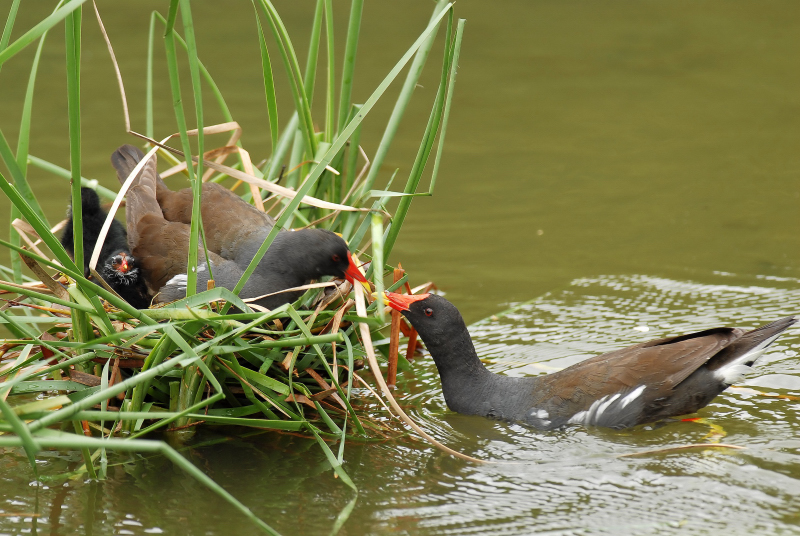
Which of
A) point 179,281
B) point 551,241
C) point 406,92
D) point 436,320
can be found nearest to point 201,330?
point 179,281

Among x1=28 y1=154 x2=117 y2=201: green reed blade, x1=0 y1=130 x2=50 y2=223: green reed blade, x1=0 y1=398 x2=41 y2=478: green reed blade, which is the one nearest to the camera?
x1=0 y1=398 x2=41 y2=478: green reed blade

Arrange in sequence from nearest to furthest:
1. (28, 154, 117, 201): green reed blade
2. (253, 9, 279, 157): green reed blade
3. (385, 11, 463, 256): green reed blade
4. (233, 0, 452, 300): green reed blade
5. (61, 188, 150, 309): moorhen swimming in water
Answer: (233, 0, 452, 300): green reed blade < (385, 11, 463, 256): green reed blade < (253, 9, 279, 157): green reed blade < (61, 188, 150, 309): moorhen swimming in water < (28, 154, 117, 201): green reed blade

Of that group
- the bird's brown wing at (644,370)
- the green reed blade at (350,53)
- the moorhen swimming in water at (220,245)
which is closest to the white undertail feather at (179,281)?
the moorhen swimming in water at (220,245)

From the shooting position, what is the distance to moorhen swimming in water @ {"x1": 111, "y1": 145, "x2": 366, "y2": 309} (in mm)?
3252

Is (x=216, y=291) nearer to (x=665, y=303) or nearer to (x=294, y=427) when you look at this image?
(x=294, y=427)

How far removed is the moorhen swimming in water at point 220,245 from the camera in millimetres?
3252

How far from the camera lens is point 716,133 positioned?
261 inches

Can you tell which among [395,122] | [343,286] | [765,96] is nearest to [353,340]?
[343,286]

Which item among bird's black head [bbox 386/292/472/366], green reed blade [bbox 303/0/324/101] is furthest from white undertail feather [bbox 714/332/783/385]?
green reed blade [bbox 303/0/324/101]

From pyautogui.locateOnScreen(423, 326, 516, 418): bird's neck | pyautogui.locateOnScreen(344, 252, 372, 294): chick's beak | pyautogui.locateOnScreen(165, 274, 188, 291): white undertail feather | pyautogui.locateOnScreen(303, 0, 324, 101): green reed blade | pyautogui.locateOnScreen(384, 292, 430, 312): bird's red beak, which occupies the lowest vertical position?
pyautogui.locateOnScreen(423, 326, 516, 418): bird's neck

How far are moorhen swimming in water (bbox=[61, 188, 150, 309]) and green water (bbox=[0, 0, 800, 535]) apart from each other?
0.74 meters

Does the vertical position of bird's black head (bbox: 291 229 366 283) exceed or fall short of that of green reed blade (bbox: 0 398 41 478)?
it exceeds it

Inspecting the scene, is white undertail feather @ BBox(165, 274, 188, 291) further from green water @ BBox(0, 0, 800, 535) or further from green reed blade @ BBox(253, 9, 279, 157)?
green reed blade @ BBox(253, 9, 279, 157)

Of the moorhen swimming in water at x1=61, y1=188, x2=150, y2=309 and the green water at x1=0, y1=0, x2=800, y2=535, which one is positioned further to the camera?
the moorhen swimming in water at x1=61, y1=188, x2=150, y2=309
